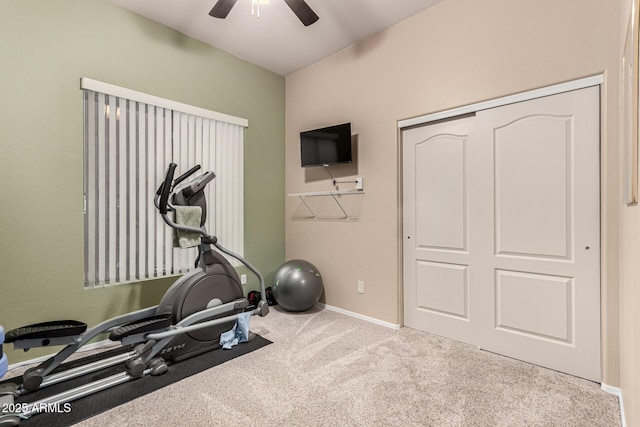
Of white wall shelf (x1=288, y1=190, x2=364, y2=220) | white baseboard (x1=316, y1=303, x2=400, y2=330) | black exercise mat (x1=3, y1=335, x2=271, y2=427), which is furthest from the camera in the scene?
white wall shelf (x1=288, y1=190, x2=364, y2=220)

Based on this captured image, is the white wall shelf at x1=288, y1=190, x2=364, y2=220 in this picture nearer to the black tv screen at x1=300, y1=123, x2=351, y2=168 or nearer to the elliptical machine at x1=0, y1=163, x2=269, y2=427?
the black tv screen at x1=300, y1=123, x2=351, y2=168

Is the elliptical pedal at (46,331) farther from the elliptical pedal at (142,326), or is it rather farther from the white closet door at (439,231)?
the white closet door at (439,231)

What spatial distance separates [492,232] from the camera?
243 centimetres

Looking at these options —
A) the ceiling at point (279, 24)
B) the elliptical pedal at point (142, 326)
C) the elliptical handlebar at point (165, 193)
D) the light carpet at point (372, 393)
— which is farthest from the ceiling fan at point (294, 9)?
the light carpet at point (372, 393)

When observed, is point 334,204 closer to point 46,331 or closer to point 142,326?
point 142,326

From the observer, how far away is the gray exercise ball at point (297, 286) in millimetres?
3236

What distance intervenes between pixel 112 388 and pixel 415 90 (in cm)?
339

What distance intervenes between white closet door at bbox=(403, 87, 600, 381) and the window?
2.19 metres

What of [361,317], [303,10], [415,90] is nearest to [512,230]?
[415,90]

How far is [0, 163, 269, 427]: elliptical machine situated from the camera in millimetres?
1804

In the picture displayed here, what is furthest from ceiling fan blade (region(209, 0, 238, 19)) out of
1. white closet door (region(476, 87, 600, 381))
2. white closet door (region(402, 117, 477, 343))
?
white closet door (region(476, 87, 600, 381))

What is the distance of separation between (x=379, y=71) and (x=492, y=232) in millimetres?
1951

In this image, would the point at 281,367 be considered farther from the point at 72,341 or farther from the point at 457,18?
the point at 457,18

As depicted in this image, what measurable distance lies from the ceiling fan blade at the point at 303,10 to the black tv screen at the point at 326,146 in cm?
108
